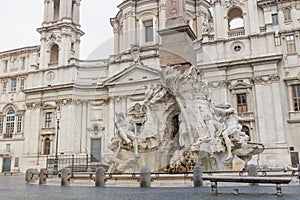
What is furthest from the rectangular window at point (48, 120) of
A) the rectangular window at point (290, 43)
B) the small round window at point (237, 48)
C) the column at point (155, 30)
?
the rectangular window at point (290, 43)

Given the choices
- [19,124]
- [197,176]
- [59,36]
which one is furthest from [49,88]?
[197,176]

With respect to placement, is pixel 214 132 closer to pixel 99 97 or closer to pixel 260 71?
pixel 260 71

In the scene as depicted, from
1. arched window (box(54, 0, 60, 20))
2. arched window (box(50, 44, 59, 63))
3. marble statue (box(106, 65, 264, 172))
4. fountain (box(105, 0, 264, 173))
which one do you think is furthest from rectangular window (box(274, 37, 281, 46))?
arched window (box(54, 0, 60, 20))

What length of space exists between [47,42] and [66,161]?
48.8ft

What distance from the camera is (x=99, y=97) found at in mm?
31469

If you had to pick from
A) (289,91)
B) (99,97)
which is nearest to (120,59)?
(99,97)

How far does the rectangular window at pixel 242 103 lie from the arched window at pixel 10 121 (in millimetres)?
24470

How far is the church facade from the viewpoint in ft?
83.3

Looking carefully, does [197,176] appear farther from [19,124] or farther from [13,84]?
[13,84]

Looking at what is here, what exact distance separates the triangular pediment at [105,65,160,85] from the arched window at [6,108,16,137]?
12.7 metres

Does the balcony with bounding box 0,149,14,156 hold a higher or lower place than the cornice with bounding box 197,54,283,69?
lower

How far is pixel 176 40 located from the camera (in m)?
12.9

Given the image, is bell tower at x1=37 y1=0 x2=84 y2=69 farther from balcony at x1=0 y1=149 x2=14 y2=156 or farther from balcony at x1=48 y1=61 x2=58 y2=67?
balcony at x1=0 y1=149 x2=14 y2=156

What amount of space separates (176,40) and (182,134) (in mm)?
4057
